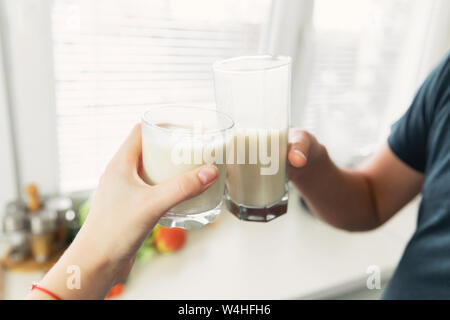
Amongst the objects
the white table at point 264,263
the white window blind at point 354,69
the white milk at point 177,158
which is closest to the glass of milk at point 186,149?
the white milk at point 177,158

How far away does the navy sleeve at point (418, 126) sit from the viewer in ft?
2.31

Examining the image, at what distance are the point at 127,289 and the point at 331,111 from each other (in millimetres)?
1014

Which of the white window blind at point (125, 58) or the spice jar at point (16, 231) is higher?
the white window blind at point (125, 58)

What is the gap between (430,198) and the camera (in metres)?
0.66

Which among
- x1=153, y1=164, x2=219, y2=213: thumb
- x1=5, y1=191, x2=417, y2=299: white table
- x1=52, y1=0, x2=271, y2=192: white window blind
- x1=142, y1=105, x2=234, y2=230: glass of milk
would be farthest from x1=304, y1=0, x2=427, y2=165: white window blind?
x1=153, y1=164, x2=219, y2=213: thumb

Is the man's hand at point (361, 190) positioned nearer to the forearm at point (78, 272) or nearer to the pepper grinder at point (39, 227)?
the forearm at point (78, 272)

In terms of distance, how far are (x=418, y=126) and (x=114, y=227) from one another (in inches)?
25.2

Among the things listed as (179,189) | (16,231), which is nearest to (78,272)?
(179,189)

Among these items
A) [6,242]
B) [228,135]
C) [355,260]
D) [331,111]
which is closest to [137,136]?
[228,135]

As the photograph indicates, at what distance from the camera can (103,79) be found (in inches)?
39.9

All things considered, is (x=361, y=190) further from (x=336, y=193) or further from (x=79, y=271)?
(x=79, y=271)

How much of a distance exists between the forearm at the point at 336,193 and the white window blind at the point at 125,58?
1.82 ft

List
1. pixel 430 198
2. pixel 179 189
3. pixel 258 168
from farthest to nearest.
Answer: pixel 430 198 → pixel 258 168 → pixel 179 189

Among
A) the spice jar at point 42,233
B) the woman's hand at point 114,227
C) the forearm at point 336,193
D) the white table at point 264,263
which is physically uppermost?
the woman's hand at point 114,227
